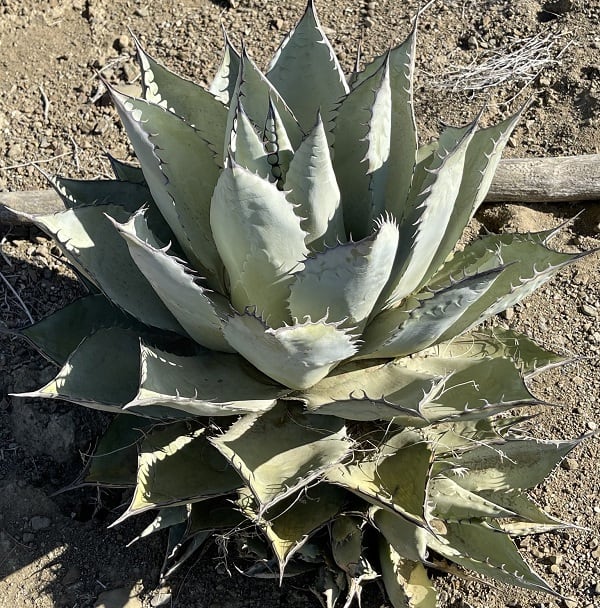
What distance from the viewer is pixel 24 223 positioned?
9.14 feet

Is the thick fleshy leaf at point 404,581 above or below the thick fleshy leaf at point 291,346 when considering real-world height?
below

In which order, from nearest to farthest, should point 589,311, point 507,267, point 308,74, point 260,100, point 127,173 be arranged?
point 507,267, point 260,100, point 308,74, point 127,173, point 589,311

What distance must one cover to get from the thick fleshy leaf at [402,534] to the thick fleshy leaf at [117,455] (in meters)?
0.65

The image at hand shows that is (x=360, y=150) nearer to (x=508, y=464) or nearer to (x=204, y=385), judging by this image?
(x=204, y=385)

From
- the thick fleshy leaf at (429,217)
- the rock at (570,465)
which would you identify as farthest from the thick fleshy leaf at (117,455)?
the rock at (570,465)

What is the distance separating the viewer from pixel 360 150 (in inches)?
70.7

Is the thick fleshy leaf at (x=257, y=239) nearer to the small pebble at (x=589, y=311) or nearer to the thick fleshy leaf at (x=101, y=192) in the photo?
the thick fleshy leaf at (x=101, y=192)

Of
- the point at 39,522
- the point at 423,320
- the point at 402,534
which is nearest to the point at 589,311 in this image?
the point at 402,534

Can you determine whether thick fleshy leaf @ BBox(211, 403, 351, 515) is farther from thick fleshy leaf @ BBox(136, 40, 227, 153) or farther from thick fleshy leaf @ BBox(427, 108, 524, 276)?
thick fleshy leaf @ BBox(136, 40, 227, 153)

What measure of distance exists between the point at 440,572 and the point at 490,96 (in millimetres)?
1805

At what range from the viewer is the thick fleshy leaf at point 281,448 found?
5.35 feet

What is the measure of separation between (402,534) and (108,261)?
3.27 feet

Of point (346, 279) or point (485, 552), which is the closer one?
point (346, 279)

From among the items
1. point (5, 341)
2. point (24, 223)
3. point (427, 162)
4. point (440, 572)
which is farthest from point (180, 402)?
point (24, 223)
